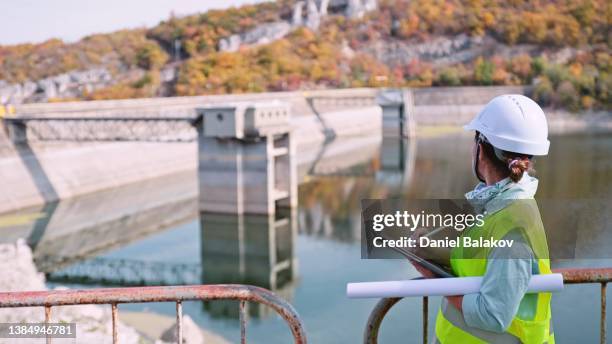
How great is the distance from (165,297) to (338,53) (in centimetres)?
7093

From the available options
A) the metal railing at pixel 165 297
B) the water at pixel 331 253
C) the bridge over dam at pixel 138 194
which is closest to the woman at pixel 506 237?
the metal railing at pixel 165 297

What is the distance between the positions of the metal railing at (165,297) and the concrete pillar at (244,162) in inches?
790

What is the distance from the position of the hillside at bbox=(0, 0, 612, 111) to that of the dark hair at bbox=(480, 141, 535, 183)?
49.0 meters

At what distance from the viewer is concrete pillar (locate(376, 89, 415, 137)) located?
51.2m

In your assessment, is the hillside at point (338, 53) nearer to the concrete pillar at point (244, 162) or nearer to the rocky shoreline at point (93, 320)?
the concrete pillar at point (244, 162)

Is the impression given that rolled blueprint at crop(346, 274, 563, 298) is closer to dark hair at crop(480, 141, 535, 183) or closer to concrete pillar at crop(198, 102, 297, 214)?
dark hair at crop(480, 141, 535, 183)

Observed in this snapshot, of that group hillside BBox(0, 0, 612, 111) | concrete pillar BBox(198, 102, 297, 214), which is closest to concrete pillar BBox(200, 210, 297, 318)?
concrete pillar BBox(198, 102, 297, 214)

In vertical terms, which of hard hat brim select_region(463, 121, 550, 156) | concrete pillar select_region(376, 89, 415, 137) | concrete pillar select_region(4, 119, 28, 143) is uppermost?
hard hat brim select_region(463, 121, 550, 156)

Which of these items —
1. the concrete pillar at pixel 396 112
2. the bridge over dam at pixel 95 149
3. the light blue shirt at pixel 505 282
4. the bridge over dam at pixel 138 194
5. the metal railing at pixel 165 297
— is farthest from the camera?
the concrete pillar at pixel 396 112

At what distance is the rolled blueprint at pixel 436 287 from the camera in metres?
2.06

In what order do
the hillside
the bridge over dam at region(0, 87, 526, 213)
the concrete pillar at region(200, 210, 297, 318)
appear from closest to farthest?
the concrete pillar at region(200, 210, 297, 318), the bridge over dam at region(0, 87, 526, 213), the hillside

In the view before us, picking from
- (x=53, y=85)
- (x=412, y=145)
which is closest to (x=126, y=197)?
(x=412, y=145)

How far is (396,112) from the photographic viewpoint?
5184 cm

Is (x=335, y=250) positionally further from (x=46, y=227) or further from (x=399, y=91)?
(x=399, y=91)
